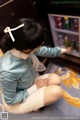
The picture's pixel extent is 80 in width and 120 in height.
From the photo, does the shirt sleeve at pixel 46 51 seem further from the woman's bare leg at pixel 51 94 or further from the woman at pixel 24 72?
the woman's bare leg at pixel 51 94

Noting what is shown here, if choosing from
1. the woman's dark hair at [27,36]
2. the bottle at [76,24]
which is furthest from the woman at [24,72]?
the bottle at [76,24]

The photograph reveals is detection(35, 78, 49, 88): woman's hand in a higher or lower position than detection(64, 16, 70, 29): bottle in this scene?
lower

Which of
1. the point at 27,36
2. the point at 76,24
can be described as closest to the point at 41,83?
the point at 27,36

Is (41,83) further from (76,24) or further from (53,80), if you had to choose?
(76,24)

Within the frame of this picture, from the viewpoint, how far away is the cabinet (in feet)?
4.59

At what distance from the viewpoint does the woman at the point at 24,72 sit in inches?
34.5

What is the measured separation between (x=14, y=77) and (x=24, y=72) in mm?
78

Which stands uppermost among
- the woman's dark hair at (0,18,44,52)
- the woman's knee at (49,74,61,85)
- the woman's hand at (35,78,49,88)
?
the woman's dark hair at (0,18,44,52)

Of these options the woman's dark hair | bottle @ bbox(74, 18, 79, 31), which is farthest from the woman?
bottle @ bbox(74, 18, 79, 31)

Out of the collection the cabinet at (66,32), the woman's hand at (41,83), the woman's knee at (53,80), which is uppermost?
the cabinet at (66,32)

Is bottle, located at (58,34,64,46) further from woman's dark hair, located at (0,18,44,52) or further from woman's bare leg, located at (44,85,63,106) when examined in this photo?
woman's dark hair, located at (0,18,44,52)

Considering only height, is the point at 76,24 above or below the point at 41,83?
above

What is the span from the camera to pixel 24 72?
1.04 m

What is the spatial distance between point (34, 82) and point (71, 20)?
0.56 meters
